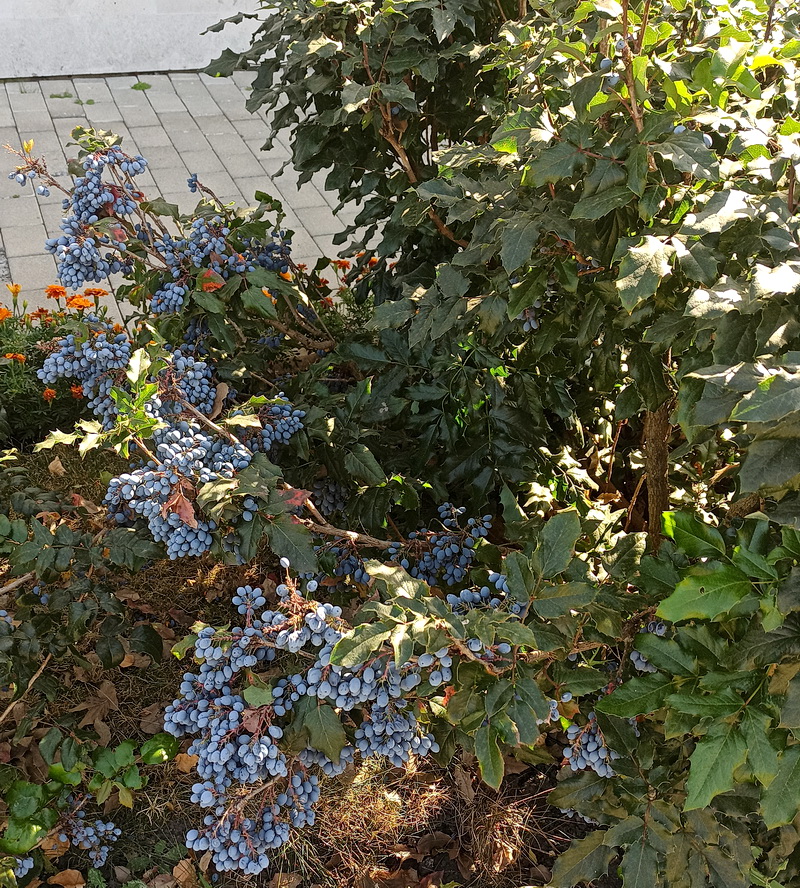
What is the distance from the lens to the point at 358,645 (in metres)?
1.36

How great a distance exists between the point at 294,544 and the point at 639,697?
728 mm

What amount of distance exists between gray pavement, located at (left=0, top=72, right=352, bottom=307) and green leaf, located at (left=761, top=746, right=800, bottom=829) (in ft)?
13.0

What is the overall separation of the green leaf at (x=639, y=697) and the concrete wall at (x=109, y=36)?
6.76 metres

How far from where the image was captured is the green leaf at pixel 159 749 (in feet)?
7.17

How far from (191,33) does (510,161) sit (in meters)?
6.17

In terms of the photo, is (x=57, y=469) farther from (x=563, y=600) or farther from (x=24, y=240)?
(x=24, y=240)

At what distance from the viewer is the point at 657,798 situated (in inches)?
69.6

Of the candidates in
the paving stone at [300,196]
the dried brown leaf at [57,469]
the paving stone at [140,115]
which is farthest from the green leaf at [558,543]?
the paving stone at [140,115]

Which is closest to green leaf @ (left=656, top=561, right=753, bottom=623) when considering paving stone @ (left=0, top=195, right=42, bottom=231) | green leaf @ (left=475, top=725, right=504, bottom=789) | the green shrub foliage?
the green shrub foliage

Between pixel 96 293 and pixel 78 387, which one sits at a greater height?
pixel 96 293

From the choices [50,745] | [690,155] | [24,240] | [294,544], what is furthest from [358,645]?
[24,240]

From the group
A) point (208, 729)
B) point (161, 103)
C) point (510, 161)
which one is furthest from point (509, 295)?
point (161, 103)

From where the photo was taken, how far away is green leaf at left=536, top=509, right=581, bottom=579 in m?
1.60

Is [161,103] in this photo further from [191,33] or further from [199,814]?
[199,814]
